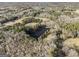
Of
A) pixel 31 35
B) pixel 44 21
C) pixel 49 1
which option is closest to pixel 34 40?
pixel 31 35

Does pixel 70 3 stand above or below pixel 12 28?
above

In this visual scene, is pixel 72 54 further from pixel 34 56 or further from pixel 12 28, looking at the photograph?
pixel 12 28

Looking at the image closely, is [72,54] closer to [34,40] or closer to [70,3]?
[34,40]

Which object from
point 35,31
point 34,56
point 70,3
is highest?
point 70,3

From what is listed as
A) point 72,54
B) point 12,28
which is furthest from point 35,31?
point 72,54

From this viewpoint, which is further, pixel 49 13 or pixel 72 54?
pixel 49 13

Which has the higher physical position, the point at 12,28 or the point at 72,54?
the point at 12,28
